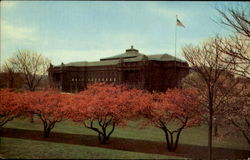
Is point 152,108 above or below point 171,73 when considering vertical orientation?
below

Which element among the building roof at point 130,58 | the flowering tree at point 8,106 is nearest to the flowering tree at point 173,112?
the flowering tree at point 8,106

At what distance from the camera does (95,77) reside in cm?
5594

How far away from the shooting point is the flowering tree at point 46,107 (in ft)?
74.3

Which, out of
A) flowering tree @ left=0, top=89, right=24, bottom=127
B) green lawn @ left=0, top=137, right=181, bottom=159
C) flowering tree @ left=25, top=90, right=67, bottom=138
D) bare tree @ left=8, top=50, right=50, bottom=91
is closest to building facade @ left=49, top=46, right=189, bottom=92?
bare tree @ left=8, top=50, right=50, bottom=91

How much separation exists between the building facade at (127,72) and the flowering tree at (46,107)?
21874mm

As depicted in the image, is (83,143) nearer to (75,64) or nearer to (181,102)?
(181,102)

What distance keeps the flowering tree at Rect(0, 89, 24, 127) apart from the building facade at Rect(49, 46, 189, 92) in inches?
909

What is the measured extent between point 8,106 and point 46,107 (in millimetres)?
3479

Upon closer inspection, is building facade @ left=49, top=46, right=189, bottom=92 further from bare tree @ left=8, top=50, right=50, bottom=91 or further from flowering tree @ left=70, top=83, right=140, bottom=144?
flowering tree @ left=70, top=83, right=140, bottom=144

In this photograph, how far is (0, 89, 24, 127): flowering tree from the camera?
68.9 ft

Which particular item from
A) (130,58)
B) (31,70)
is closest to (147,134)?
(31,70)

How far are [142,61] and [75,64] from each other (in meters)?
18.8

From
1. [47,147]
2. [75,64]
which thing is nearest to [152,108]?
[47,147]

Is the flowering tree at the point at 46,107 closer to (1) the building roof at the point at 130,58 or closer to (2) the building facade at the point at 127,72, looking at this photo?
(2) the building facade at the point at 127,72
